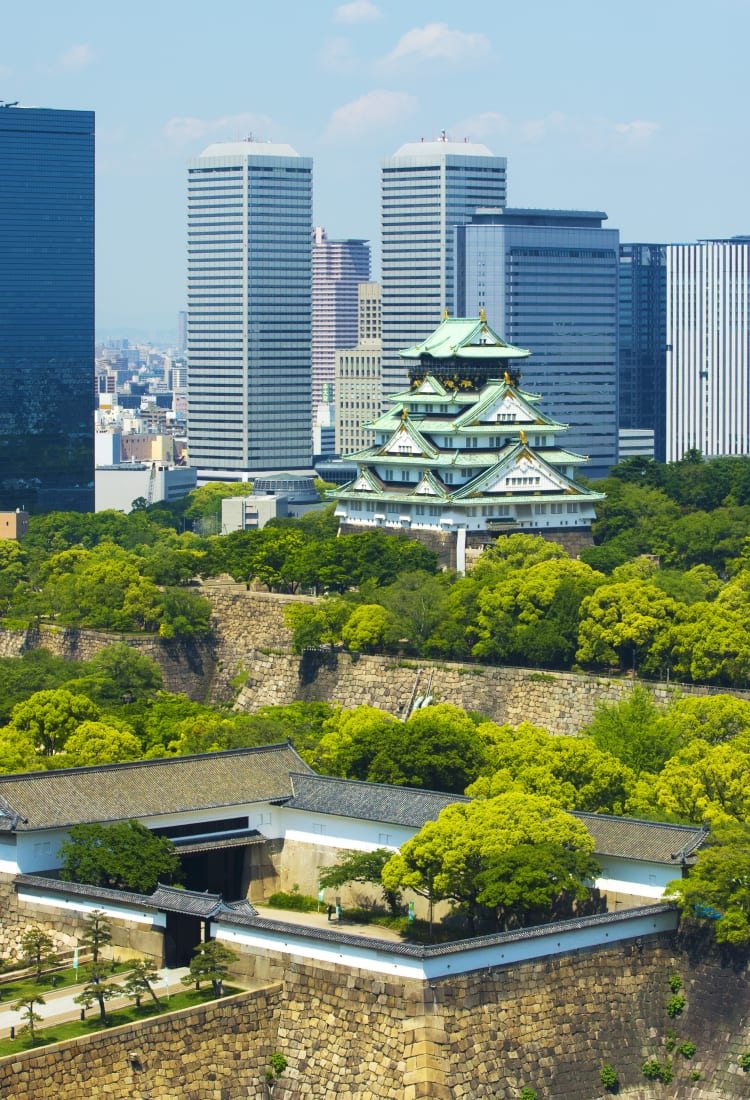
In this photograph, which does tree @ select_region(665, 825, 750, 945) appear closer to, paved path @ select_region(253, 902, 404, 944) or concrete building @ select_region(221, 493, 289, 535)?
paved path @ select_region(253, 902, 404, 944)

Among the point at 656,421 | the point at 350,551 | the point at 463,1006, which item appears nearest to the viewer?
the point at 463,1006

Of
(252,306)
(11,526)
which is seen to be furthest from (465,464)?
(252,306)

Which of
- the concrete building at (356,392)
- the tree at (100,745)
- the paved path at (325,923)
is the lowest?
the paved path at (325,923)

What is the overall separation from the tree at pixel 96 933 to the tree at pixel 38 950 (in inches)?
25.2

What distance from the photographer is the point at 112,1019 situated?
125 ft

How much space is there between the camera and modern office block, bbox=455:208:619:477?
137375mm

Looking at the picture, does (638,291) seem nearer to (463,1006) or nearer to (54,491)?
(54,491)

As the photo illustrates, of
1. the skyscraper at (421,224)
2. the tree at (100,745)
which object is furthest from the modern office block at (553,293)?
the tree at (100,745)

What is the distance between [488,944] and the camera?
3828 cm

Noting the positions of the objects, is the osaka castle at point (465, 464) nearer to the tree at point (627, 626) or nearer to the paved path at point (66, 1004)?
the tree at point (627, 626)

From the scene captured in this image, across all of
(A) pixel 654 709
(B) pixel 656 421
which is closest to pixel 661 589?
(A) pixel 654 709

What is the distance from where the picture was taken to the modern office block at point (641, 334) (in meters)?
179

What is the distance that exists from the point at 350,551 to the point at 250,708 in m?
7.75

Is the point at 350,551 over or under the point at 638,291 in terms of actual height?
under
